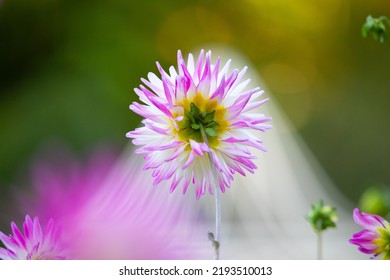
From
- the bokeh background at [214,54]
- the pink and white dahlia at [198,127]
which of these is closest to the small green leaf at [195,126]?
the pink and white dahlia at [198,127]

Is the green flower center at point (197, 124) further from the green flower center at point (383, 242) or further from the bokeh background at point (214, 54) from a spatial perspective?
the bokeh background at point (214, 54)

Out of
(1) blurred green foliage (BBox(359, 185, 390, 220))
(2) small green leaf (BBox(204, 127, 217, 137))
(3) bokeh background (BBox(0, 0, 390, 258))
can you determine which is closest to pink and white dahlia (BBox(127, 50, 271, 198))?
(2) small green leaf (BBox(204, 127, 217, 137))

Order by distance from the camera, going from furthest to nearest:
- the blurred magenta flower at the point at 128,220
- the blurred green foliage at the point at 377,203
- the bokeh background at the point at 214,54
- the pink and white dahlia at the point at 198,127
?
the bokeh background at the point at 214,54 → the blurred magenta flower at the point at 128,220 → the blurred green foliage at the point at 377,203 → the pink and white dahlia at the point at 198,127

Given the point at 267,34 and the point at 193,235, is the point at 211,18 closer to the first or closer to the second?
the point at 267,34

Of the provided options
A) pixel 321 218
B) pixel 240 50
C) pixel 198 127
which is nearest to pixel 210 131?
pixel 198 127

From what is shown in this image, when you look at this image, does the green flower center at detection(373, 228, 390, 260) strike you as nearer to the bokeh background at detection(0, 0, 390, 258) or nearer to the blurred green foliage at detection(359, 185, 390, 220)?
the blurred green foliage at detection(359, 185, 390, 220)

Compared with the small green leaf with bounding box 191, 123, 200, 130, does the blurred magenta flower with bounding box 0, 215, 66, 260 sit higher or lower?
lower
